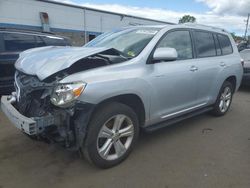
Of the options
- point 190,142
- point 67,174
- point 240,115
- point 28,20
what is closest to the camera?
point 67,174

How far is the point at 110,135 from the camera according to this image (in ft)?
11.0

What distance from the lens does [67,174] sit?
3.31m

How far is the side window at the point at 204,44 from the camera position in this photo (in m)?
4.79

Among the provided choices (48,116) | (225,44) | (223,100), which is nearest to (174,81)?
(48,116)

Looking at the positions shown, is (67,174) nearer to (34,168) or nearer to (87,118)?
(34,168)

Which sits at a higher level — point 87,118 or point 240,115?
point 87,118

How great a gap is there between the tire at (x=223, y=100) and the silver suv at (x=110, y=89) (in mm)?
912

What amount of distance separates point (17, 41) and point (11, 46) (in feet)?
0.73

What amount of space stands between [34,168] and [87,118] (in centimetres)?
106

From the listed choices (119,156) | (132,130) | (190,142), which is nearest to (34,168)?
(119,156)

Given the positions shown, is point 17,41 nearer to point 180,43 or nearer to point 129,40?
A: point 129,40

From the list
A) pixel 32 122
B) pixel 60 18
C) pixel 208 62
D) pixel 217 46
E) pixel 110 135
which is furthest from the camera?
pixel 60 18

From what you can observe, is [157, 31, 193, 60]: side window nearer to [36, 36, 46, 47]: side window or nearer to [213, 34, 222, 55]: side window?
[213, 34, 222, 55]: side window

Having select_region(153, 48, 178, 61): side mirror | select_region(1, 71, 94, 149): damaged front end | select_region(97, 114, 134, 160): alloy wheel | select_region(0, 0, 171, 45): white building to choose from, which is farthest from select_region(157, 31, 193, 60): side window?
select_region(0, 0, 171, 45): white building
